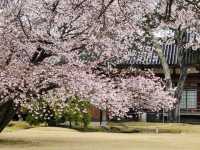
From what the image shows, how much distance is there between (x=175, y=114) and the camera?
37031mm

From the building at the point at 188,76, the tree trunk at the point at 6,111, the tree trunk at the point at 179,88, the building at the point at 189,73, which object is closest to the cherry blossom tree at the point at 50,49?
the tree trunk at the point at 6,111

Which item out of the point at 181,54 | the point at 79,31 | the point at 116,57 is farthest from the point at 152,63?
the point at 79,31

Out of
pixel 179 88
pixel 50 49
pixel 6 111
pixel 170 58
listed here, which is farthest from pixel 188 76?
pixel 50 49

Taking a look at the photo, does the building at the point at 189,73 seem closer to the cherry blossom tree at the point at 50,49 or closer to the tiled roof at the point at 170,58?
the tiled roof at the point at 170,58

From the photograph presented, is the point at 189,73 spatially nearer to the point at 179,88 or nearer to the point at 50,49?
the point at 179,88

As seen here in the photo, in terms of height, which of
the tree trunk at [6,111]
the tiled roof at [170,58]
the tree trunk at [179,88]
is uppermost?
the tiled roof at [170,58]

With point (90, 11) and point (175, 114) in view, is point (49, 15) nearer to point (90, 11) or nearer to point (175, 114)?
point (90, 11)

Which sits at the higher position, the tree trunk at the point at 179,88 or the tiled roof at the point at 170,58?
the tiled roof at the point at 170,58

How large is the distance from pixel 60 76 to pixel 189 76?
23.4 m

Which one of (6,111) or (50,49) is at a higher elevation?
(50,49)

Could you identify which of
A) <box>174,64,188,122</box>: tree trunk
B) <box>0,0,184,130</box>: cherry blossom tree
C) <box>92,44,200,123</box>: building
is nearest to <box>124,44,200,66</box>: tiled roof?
<box>92,44,200,123</box>: building

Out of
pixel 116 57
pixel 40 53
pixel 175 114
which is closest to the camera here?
pixel 40 53

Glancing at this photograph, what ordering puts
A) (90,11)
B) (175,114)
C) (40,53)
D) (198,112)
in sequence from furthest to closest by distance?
1. (198,112)
2. (175,114)
3. (40,53)
4. (90,11)

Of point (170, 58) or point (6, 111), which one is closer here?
point (6, 111)
